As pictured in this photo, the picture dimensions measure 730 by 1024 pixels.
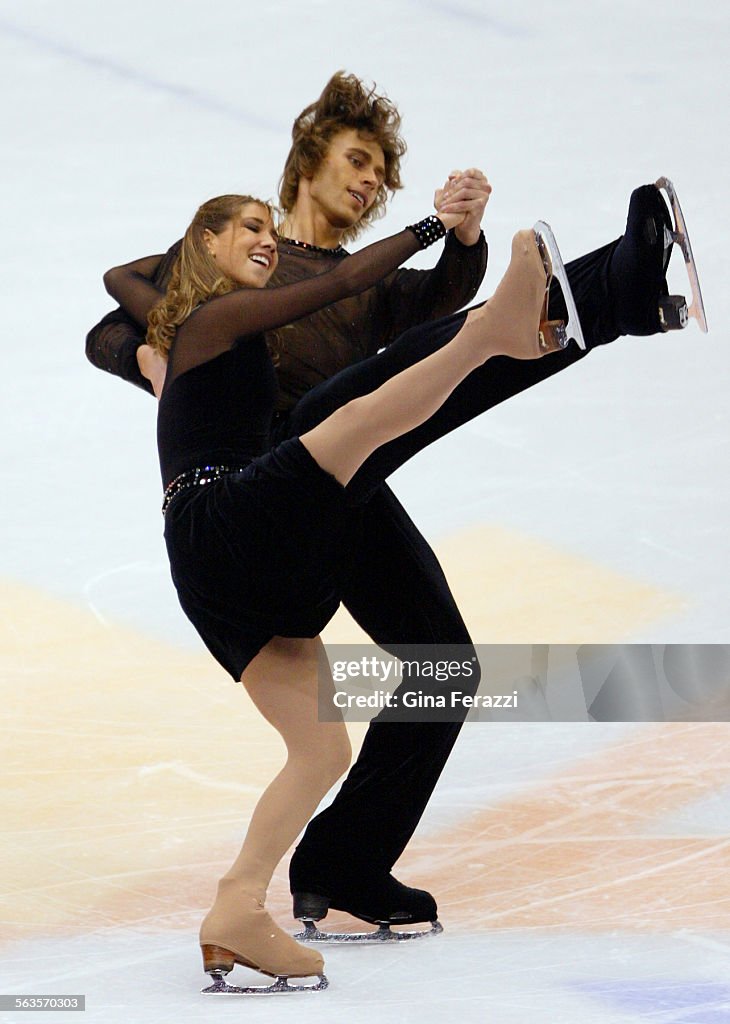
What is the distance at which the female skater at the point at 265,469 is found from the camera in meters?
2.43

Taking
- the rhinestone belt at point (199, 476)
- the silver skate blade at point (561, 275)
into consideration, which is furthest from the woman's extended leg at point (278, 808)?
the silver skate blade at point (561, 275)

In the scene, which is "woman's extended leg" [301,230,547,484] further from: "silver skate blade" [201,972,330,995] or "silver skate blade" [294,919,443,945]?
"silver skate blade" [294,919,443,945]

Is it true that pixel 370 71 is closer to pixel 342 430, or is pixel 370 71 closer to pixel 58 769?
pixel 58 769

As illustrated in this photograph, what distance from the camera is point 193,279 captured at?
268 cm

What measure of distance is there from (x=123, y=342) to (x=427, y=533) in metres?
2.26

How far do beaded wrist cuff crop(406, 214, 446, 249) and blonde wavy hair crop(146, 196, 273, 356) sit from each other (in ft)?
0.99

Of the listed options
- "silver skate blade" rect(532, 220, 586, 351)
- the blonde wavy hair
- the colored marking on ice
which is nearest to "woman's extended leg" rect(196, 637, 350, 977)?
the colored marking on ice

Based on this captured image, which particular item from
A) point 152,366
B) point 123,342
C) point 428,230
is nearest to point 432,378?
point 428,230

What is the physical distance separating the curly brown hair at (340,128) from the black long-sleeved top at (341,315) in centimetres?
22

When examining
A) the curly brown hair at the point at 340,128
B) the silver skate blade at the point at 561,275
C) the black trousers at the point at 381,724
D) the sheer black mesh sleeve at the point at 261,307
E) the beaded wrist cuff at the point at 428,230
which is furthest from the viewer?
the curly brown hair at the point at 340,128

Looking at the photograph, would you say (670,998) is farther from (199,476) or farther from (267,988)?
→ (199,476)

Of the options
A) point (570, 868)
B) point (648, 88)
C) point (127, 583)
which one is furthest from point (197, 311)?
point (648, 88)

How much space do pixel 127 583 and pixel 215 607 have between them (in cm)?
225

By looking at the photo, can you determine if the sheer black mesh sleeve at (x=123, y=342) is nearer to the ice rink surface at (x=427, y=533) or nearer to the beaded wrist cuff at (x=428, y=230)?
the beaded wrist cuff at (x=428, y=230)
